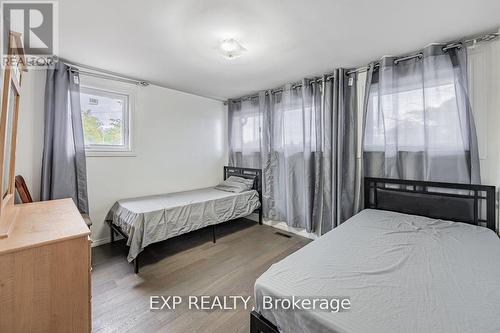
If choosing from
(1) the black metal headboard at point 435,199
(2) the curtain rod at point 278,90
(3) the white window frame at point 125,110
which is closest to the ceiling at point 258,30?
(2) the curtain rod at point 278,90

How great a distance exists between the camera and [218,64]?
2.55 metres

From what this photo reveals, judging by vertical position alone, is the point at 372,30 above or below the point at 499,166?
above

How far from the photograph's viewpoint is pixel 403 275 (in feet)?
3.94

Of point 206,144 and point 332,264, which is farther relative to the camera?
point 206,144

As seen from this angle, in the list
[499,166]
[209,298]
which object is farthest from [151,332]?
[499,166]

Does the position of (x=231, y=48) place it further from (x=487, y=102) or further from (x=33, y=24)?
(x=487, y=102)

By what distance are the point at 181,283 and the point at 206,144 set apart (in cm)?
258

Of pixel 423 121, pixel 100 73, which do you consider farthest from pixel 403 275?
pixel 100 73

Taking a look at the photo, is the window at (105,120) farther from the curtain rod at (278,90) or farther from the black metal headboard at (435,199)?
the black metal headboard at (435,199)

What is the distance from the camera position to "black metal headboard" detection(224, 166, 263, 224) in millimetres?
3719

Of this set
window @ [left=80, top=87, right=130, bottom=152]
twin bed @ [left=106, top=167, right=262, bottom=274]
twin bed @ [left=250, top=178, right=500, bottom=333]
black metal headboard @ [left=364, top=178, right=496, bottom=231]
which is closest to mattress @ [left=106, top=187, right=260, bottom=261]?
twin bed @ [left=106, top=167, right=262, bottom=274]

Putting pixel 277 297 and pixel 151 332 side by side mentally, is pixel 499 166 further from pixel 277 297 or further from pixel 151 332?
pixel 151 332

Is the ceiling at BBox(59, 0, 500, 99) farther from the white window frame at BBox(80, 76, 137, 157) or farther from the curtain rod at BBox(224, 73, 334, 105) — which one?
the white window frame at BBox(80, 76, 137, 157)

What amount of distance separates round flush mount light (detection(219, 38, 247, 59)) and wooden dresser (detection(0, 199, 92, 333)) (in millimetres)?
1867
